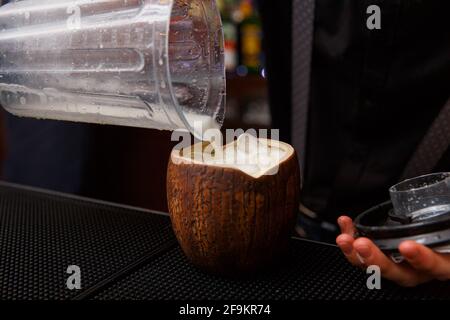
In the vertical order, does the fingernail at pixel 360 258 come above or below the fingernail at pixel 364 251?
below

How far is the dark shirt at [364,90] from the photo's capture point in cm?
121

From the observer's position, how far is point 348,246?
792mm

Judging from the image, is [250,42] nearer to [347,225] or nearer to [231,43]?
[231,43]

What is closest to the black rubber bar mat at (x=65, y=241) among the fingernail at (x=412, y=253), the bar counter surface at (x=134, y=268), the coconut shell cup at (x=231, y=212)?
the bar counter surface at (x=134, y=268)

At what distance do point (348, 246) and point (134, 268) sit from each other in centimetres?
35

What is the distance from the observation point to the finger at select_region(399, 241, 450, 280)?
0.72 meters

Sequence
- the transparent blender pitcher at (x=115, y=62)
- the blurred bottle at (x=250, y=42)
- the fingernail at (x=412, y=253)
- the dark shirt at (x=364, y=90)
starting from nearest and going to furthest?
1. the fingernail at (x=412, y=253)
2. the transparent blender pitcher at (x=115, y=62)
3. the dark shirt at (x=364, y=90)
4. the blurred bottle at (x=250, y=42)

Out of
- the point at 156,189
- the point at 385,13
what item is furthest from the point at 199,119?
the point at 156,189

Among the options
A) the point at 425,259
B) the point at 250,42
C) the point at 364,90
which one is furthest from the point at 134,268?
the point at 250,42

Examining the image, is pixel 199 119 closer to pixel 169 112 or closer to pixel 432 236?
pixel 169 112

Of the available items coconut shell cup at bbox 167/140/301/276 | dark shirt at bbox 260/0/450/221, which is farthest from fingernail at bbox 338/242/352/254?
dark shirt at bbox 260/0/450/221

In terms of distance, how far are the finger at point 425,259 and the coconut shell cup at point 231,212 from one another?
0.20 meters

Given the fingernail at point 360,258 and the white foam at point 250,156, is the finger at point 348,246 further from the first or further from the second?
the white foam at point 250,156

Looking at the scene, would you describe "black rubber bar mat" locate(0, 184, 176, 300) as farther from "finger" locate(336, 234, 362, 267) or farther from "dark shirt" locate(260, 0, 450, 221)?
"dark shirt" locate(260, 0, 450, 221)
